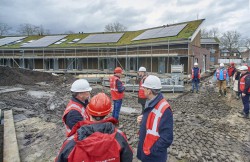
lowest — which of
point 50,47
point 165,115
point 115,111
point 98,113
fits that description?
point 115,111

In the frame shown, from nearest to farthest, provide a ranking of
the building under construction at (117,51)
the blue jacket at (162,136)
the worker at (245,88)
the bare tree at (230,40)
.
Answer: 1. the blue jacket at (162,136)
2. the worker at (245,88)
3. the building under construction at (117,51)
4. the bare tree at (230,40)

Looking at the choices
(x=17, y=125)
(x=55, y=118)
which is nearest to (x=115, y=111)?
(x=55, y=118)

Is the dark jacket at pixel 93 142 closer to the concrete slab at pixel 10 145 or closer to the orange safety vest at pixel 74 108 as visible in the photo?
the orange safety vest at pixel 74 108

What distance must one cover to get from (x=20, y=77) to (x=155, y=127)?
56.8 feet

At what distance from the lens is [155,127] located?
2662mm

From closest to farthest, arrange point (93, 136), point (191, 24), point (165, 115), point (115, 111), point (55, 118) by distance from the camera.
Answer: point (93, 136) < point (165, 115) < point (115, 111) < point (55, 118) < point (191, 24)

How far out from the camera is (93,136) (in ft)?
5.25

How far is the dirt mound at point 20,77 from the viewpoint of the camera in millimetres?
16022

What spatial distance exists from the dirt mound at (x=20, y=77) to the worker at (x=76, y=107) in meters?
15.2

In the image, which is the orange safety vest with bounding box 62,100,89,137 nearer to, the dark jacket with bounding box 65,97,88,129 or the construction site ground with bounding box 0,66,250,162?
the dark jacket with bounding box 65,97,88,129

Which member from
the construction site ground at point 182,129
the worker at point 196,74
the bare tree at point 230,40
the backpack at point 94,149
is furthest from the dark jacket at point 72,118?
the bare tree at point 230,40

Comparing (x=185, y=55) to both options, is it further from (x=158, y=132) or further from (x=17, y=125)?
(x=158, y=132)

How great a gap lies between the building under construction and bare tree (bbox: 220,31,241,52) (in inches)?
1689

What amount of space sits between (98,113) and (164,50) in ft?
58.5
